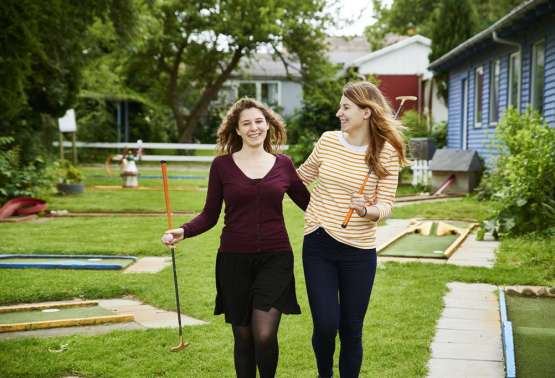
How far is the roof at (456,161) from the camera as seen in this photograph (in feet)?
56.7

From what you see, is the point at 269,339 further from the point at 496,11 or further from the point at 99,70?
the point at 496,11

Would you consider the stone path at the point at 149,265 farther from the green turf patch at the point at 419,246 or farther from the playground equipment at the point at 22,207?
the playground equipment at the point at 22,207

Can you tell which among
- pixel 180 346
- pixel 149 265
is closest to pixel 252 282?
pixel 180 346

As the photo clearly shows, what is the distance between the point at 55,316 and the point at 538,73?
11199mm

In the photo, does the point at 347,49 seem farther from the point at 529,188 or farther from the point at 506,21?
the point at 529,188

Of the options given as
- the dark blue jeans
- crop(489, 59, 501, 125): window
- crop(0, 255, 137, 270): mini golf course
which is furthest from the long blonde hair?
crop(489, 59, 501, 125): window

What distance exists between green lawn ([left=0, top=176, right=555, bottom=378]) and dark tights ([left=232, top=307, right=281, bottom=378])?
0.67 m

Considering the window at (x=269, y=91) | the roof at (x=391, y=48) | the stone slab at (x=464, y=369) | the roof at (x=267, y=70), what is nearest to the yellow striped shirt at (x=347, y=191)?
the stone slab at (x=464, y=369)

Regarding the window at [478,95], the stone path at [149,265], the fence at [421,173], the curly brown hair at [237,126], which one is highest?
the window at [478,95]

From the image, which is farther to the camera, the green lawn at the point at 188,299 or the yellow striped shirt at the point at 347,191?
the green lawn at the point at 188,299

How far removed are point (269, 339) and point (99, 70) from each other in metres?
24.8

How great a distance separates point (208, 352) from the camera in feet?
16.4

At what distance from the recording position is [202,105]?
1326 inches

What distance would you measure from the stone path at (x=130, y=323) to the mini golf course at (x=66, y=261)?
149cm
